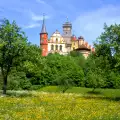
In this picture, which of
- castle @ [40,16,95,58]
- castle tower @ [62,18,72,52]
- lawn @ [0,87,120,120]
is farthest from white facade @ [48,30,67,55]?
lawn @ [0,87,120,120]

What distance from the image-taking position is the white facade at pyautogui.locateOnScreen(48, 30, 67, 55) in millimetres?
176875

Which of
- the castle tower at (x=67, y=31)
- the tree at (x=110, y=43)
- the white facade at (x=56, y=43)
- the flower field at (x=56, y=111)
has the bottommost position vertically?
the flower field at (x=56, y=111)

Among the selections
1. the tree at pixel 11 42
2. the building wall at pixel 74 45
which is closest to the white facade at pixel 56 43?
the building wall at pixel 74 45

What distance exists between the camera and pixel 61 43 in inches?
7032

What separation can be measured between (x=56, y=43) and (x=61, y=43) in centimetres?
296

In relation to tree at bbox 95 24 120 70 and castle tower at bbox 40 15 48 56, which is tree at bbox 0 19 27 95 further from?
castle tower at bbox 40 15 48 56

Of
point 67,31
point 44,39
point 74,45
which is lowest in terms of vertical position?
point 74,45

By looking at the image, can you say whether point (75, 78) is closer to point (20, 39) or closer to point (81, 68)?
point (81, 68)

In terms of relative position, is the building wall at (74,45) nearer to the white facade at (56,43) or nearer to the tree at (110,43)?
the white facade at (56,43)

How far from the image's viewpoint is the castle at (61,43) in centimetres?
17485

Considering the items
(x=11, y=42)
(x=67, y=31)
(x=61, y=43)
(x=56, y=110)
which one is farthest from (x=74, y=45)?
(x=56, y=110)

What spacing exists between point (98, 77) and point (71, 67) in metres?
34.8

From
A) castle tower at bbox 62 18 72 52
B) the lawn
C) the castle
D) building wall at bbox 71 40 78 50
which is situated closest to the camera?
the lawn

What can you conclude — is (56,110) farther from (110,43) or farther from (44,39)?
(44,39)
